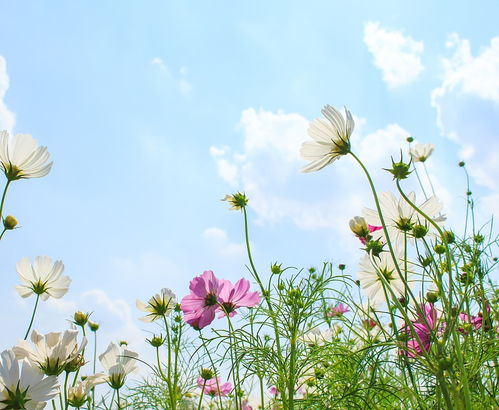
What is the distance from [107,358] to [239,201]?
507 mm

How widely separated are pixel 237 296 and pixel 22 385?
542mm

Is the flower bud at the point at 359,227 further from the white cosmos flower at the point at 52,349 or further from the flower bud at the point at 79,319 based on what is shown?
the flower bud at the point at 79,319

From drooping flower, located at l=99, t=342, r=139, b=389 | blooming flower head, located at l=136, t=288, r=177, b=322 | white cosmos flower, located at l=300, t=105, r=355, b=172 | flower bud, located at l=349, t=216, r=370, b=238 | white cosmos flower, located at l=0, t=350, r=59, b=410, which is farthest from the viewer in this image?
blooming flower head, located at l=136, t=288, r=177, b=322

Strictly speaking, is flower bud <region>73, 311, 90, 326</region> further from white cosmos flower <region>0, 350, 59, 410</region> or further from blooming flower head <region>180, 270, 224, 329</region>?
white cosmos flower <region>0, 350, 59, 410</region>

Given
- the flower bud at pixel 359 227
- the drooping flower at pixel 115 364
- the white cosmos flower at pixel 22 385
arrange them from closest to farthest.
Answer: the white cosmos flower at pixel 22 385, the flower bud at pixel 359 227, the drooping flower at pixel 115 364

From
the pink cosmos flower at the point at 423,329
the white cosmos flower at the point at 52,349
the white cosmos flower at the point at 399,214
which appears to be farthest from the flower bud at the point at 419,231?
the white cosmos flower at the point at 52,349

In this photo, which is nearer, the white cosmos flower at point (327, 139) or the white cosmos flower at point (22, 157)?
the white cosmos flower at point (327, 139)

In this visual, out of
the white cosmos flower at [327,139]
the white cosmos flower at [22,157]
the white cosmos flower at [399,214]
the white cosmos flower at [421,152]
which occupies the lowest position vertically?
the white cosmos flower at [399,214]

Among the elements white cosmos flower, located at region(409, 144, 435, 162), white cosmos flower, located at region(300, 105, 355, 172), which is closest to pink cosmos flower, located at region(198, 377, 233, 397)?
white cosmos flower, located at region(300, 105, 355, 172)

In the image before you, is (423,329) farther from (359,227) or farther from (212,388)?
(212,388)

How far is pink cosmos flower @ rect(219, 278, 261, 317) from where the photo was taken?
1144mm

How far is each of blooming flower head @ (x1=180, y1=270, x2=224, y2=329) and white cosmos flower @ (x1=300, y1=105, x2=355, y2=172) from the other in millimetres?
440

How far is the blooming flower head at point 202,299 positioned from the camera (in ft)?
3.86

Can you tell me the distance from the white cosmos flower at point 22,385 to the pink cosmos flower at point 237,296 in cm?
49
